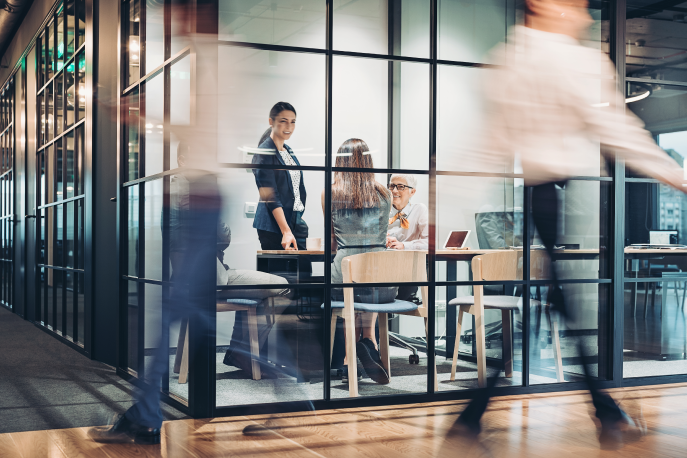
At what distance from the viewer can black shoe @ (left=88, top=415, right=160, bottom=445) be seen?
9.41 ft

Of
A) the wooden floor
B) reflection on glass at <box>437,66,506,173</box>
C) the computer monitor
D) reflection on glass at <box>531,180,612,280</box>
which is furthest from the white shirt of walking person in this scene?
the computer monitor

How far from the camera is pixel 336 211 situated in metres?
3.68

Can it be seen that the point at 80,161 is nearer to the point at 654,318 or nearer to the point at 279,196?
the point at 279,196

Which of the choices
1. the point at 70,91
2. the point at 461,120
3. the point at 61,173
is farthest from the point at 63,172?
the point at 461,120

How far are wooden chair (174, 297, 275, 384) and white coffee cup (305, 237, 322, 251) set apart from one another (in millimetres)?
339

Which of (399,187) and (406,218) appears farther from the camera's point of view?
(406,218)

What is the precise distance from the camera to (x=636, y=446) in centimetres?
285

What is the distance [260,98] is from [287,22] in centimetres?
44

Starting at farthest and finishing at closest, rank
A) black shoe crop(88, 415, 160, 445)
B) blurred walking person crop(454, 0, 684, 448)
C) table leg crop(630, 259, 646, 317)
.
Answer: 1. table leg crop(630, 259, 646, 317)
2. blurred walking person crop(454, 0, 684, 448)
3. black shoe crop(88, 415, 160, 445)

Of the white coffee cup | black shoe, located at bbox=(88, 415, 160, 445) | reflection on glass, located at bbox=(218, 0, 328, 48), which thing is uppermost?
reflection on glass, located at bbox=(218, 0, 328, 48)

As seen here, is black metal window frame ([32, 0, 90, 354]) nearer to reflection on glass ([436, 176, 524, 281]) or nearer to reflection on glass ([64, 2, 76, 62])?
reflection on glass ([64, 2, 76, 62])

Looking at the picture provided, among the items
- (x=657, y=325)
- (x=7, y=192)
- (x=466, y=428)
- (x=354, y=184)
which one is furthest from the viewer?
(x=7, y=192)

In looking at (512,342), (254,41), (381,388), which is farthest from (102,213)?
(512,342)

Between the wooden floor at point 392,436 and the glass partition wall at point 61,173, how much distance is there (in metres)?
2.56
